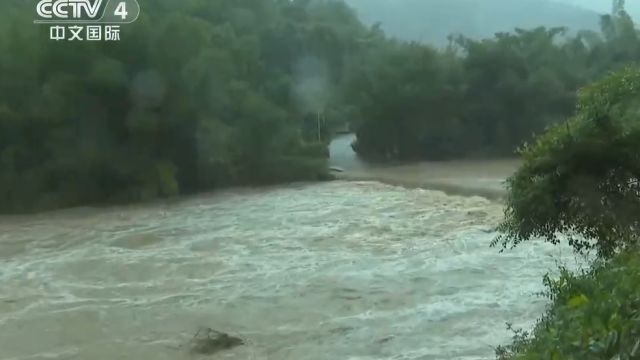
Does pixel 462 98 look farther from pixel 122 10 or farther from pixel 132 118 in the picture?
pixel 122 10

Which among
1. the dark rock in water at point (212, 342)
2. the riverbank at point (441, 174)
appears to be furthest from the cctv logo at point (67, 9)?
the dark rock in water at point (212, 342)

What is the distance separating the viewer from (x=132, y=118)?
18.5m

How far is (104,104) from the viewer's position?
1872 centimetres

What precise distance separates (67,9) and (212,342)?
11.3 meters

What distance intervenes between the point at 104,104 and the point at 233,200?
3525 mm

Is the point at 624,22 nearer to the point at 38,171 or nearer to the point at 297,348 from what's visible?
the point at 38,171

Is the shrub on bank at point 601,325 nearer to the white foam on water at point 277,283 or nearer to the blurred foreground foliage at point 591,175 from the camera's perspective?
the blurred foreground foliage at point 591,175

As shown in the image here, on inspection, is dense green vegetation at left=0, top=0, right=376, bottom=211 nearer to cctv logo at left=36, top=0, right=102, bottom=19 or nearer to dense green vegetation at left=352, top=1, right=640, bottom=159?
cctv logo at left=36, top=0, right=102, bottom=19

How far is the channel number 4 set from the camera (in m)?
18.1

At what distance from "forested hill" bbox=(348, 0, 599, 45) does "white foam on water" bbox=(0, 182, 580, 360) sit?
32.4 meters

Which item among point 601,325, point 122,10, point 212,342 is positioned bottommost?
point 212,342

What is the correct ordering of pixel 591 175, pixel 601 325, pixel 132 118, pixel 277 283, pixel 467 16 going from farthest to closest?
1. pixel 467 16
2. pixel 132 118
3. pixel 277 283
4. pixel 591 175
5. pixel 601 325

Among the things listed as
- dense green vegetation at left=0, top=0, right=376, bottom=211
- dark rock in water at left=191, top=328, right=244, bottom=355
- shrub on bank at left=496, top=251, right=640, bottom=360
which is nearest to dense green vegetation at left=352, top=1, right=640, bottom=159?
dense green vegetation at left=0, top=0, right=376, bottom=211

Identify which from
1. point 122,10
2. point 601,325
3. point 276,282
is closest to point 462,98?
point 122,10
